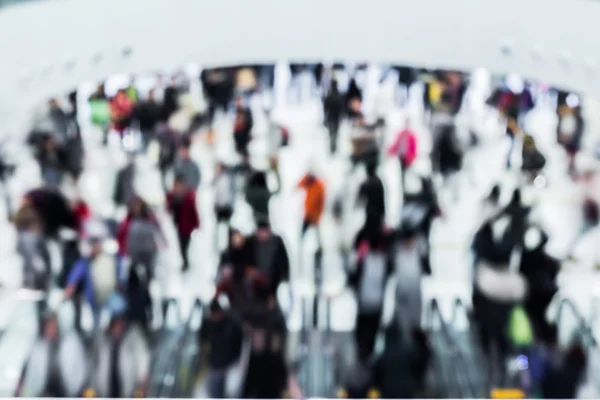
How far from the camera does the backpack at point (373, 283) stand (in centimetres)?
771

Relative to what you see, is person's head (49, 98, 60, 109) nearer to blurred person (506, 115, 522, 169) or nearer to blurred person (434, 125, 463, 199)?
blurred person (434, 125, 463, 199)

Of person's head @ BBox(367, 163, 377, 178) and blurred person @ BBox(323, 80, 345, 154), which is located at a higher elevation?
blurred person @ BBox(323, 80, 345, 154)

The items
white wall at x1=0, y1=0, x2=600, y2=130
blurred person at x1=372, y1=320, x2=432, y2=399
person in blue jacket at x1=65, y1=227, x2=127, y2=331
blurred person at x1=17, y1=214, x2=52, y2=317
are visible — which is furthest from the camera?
white wall at x1=0, y1=0, x2=600, y2=130

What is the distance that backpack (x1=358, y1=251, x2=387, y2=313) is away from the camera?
7711mm

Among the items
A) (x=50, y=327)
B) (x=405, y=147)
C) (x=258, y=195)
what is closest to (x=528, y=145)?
(x=405, y=147)

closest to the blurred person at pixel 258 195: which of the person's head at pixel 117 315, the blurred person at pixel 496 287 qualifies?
the person's head at pixel 117 315

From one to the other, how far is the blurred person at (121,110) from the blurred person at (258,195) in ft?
15.6

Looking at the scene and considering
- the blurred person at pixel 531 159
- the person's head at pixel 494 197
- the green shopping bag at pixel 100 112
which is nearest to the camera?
the person's head at pixel 494 197

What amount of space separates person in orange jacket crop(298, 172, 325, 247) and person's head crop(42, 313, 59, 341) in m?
2.92

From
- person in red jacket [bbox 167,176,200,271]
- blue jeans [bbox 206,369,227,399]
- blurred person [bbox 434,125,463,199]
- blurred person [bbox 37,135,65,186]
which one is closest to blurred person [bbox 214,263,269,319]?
blue jeans [bbox 206,369,227,399]

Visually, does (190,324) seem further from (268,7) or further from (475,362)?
(268,7)

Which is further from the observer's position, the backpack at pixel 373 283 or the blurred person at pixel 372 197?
the blurred person at pixel 372 197

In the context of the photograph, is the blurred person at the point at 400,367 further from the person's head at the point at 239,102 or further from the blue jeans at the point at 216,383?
the person's head at the point at 239,102

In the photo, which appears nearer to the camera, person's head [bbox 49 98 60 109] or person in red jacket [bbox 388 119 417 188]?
→ person in red jacket [bbox 388 119 417 188]
